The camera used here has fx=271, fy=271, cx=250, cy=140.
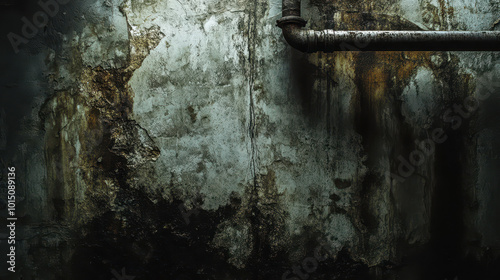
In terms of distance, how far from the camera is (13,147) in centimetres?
217

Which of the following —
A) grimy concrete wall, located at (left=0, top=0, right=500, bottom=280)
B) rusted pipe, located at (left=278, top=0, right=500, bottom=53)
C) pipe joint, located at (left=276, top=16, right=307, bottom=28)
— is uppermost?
pipe joint, located at (left=276, top=16, right=307, bottom=28)

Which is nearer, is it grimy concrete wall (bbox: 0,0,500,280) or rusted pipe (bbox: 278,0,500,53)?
rusted pipe (bbox: 278,0,500,53)

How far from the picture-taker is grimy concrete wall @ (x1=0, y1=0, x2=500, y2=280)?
2.12 metres

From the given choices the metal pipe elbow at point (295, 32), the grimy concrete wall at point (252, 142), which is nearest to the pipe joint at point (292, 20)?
the metal pipe elbow at point (295, 32)

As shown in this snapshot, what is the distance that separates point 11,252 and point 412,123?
3.38 metres

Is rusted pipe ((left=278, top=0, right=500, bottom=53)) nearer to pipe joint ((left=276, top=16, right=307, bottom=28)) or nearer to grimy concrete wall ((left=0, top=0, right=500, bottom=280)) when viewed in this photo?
pipe joint ((left=276, top=16, right=307, bottom=28))

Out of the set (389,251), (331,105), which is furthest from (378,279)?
(331,105)

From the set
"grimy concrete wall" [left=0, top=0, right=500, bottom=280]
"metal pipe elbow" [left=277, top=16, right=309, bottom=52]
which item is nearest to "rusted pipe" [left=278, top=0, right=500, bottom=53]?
"metal pipe elbow" [left=277, top=16, right=309, bottom=52]

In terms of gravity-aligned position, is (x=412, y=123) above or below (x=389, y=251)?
above

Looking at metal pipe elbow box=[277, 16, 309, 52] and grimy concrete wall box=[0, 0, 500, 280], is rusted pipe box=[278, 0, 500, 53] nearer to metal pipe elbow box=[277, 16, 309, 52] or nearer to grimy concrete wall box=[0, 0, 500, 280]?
metal pipe elbow box=[277, 16, 309, 52]

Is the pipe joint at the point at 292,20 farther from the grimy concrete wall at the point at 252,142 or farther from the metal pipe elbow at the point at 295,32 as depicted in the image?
the grimy concrete wall at the point at 252,142

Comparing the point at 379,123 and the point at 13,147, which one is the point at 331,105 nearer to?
the point at 379,123

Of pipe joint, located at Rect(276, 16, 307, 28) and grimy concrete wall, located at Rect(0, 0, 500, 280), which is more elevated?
pipe joint, located at Rect(276, 16, 307, 28)

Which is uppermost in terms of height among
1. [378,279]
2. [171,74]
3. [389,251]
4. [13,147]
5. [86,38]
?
[86,38]
